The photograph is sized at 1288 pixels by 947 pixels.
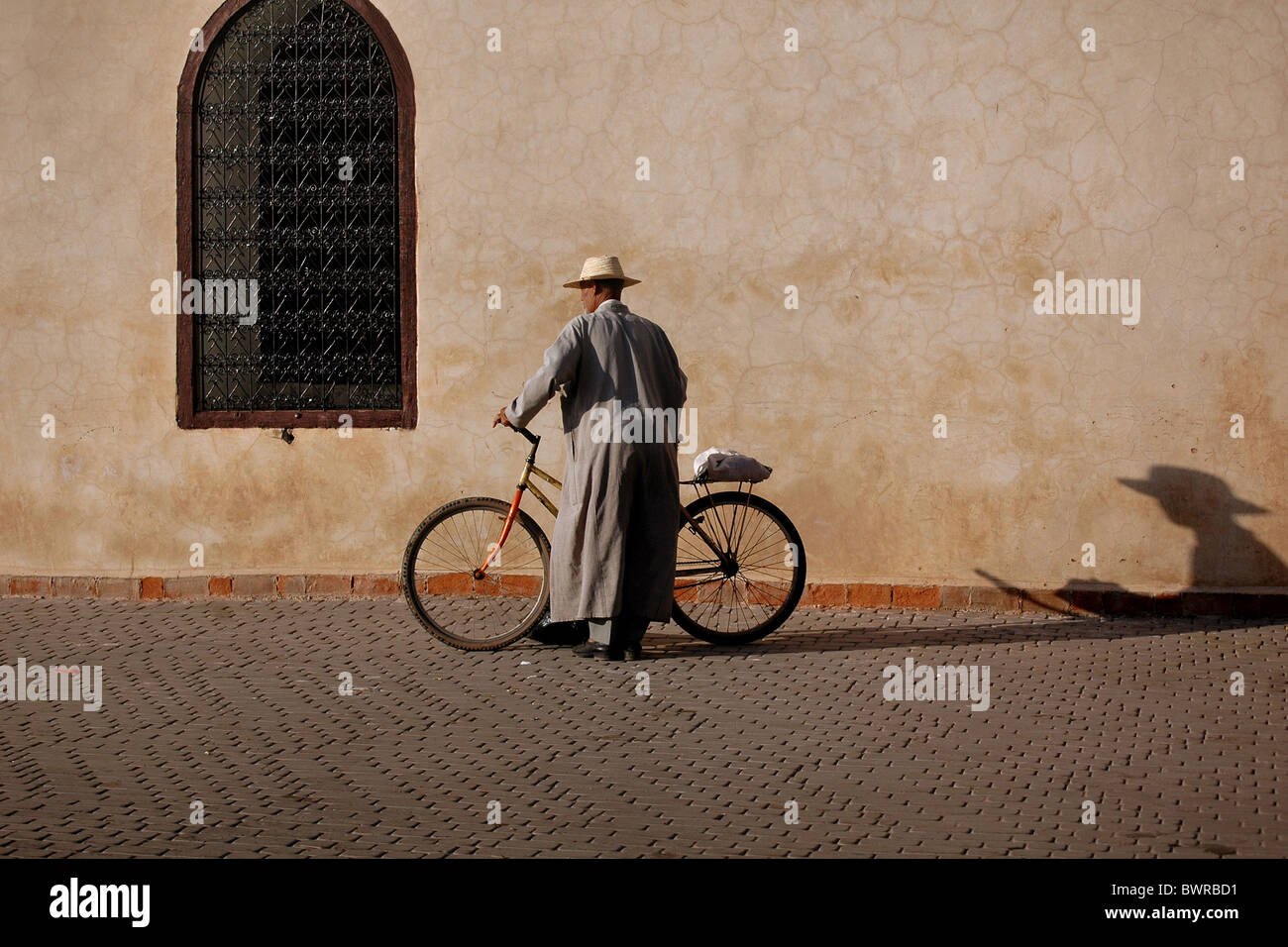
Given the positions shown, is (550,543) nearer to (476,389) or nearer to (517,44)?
(476,389)

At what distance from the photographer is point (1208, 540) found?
8.57 metres

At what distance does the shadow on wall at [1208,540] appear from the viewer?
852 cm

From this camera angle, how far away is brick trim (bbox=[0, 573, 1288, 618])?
853 centimetres

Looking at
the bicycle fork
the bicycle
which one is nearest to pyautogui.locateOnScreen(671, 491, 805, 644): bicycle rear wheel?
the bicycle

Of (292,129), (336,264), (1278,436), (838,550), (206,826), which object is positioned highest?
(292,129)

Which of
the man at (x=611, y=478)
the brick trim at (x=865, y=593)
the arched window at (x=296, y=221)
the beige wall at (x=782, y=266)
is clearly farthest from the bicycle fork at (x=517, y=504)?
the arched window at (x=296, y=221)

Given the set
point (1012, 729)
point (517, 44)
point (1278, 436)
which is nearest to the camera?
point (1012, 729)

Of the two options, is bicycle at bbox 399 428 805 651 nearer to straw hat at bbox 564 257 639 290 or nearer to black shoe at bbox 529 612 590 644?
black shoe at bbox 529 612 590 644

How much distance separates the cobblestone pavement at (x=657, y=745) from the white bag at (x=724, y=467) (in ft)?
2.91

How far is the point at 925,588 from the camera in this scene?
8773 mm

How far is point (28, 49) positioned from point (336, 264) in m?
2.38

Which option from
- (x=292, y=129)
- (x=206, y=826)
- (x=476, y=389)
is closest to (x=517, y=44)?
(x=292, y=129)

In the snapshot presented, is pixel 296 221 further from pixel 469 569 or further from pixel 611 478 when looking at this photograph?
pixel 611 478

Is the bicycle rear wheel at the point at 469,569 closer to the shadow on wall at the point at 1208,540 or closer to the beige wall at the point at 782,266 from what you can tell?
the beige wall at the point at 782,266
